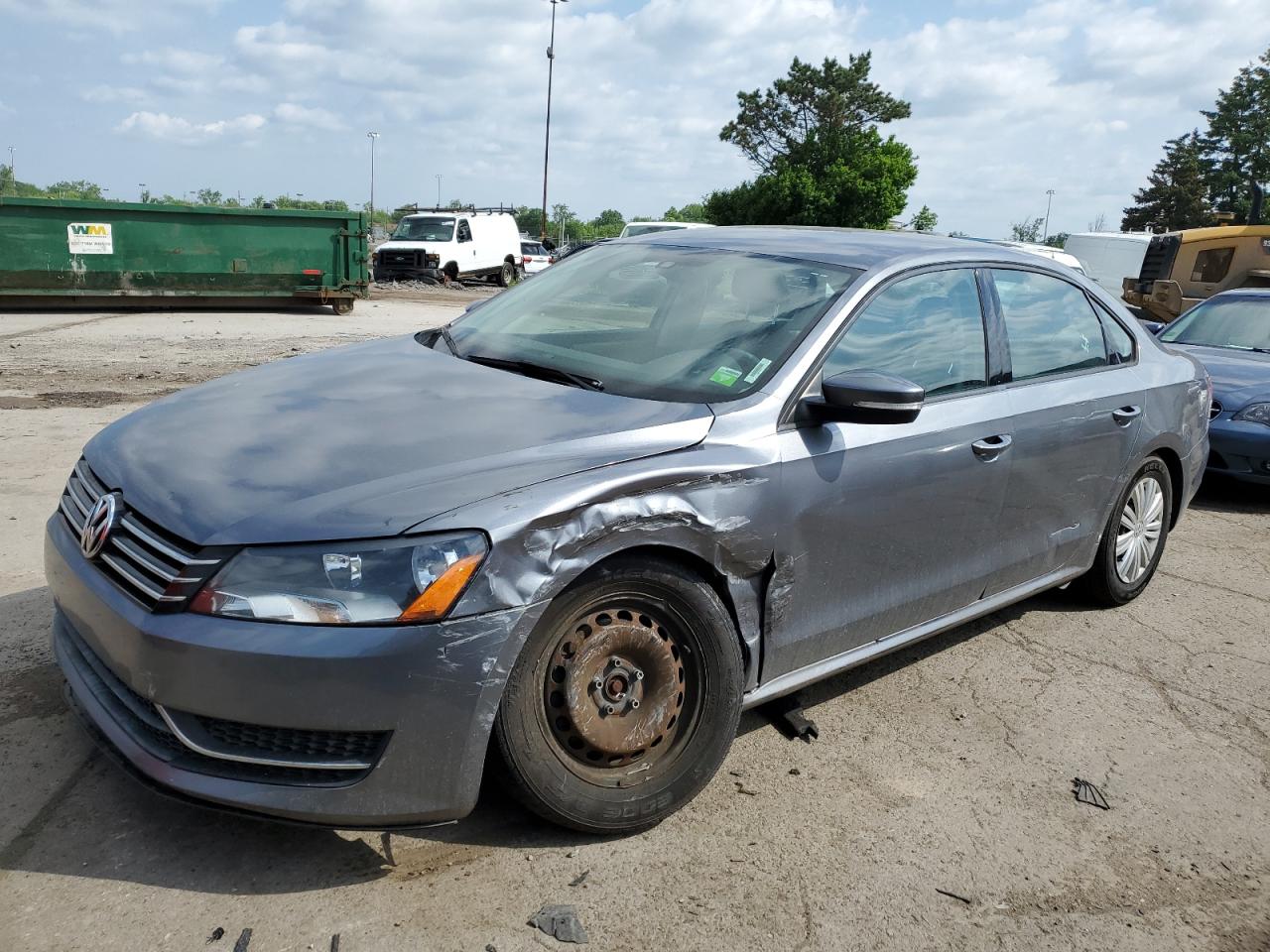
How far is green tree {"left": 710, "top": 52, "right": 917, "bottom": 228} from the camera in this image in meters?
48.4

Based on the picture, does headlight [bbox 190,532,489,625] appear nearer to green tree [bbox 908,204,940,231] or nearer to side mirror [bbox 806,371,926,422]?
side mirror [bbox 806,371,926,422]

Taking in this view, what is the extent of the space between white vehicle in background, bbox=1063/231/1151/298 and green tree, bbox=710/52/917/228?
660 inches

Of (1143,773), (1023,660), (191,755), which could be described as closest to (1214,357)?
(1023,660)

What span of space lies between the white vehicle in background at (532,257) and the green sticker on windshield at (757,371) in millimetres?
28841

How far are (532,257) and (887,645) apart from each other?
31.7 meters

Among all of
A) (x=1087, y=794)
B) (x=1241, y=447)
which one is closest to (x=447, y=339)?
(x=1087, y=794)

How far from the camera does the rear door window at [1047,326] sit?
4117 millimetres

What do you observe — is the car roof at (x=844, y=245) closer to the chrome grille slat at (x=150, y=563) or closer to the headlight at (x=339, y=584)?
the headlight at (x=339, y=584)

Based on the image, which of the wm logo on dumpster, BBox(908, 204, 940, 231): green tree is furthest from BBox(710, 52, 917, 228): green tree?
the wm logo on dumpster

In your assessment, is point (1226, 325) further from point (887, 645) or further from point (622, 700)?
point (622, 700)

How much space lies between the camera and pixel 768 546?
310 centimetres

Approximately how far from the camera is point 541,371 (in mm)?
3521

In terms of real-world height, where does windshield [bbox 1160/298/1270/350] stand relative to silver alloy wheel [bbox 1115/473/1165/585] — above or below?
above

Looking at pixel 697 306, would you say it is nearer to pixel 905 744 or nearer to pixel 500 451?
pixel 500 451
